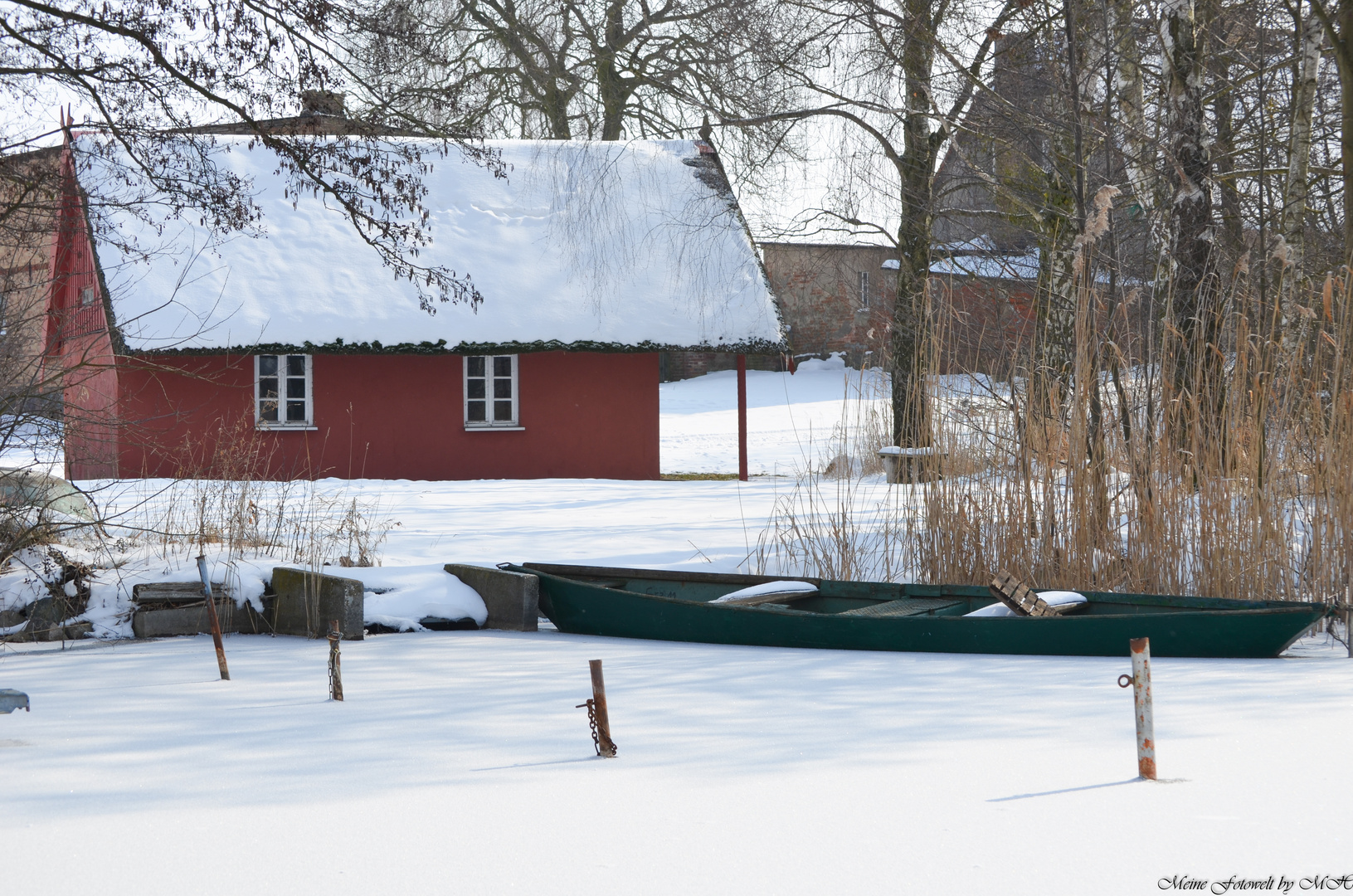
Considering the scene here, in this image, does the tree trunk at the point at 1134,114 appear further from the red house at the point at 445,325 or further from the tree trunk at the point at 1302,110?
the red house at the point at 445,325

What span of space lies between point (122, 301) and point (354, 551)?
816 cm

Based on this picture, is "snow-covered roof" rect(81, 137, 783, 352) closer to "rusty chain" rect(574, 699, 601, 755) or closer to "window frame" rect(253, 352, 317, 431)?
"window frame" rect(253, 352, 317, 431)

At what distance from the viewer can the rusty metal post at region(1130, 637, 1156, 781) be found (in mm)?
3318

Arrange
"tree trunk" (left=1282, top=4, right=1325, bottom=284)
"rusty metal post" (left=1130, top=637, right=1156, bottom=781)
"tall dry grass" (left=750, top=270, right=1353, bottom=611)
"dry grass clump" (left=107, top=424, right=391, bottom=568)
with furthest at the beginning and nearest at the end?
1. "tree trunk" (left=1282, top=4, right=1325, bottom=284)
2. "dry grass clump" (left=107, top=424, right=391, bottom=568)
3. "tall dry grass" (left=750, top=270, right=1353, bottom=611)
4. "rusty metal post" (left=1130, top=637, right=1156, bottom=781)

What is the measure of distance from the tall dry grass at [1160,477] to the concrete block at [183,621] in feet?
11.9

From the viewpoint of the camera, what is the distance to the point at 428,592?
6.74m

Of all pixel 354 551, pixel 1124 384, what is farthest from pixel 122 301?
pixel 1124 384

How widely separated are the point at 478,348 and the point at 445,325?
0.51 metres

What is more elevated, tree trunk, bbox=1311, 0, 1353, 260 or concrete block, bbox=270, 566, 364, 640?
tree trunk, bbox=1311, 0, 1353, 260

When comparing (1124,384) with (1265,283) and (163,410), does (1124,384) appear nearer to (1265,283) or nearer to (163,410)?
(1265,283)

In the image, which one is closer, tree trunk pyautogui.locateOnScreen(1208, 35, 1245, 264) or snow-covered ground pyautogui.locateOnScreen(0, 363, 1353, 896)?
snow-covered ground pyautogui.locateOnScreen(0, 363, 1353, 896)

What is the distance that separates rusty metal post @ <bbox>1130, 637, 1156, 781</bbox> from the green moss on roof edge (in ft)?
40.5

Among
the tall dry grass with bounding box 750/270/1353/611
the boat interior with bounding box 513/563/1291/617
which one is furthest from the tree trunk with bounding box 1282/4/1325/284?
the boat interior with bounding box 513/563/1291/617

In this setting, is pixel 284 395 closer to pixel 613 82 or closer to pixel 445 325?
Answer: pixel 445 325
